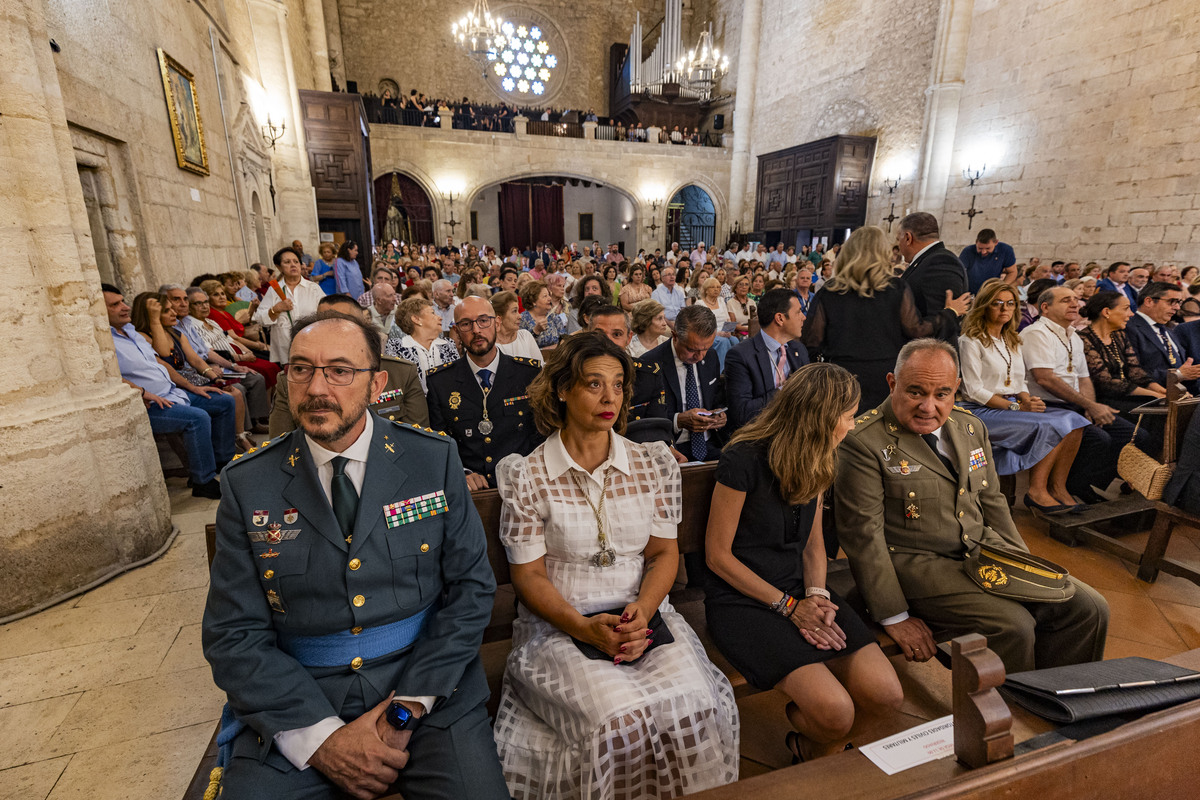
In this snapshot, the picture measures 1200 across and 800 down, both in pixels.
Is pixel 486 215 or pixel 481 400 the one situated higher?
pixel 486 215

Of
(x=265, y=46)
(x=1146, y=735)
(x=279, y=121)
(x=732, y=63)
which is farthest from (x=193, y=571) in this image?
(x=732, y=63)

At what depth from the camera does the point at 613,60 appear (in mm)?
20297

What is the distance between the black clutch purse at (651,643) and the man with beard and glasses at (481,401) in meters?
1.04

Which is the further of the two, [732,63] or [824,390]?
[732,63]

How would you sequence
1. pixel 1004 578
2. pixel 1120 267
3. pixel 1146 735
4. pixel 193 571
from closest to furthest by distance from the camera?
pixel 1146 735 → pixel 1004 578 → pixel 193 571 → pixel 1120 267

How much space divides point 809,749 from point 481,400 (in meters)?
1.82

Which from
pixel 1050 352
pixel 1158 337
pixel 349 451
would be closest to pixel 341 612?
pixel 349 451

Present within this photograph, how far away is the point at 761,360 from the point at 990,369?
5.29 ft

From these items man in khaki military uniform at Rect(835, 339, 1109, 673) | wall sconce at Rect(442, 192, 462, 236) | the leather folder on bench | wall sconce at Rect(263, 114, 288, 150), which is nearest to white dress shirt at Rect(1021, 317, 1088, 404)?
man in khaki military uniform at Rect(835, 339, 1109, 673)

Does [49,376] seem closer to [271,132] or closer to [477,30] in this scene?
[271,132]

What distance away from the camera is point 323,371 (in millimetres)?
1313

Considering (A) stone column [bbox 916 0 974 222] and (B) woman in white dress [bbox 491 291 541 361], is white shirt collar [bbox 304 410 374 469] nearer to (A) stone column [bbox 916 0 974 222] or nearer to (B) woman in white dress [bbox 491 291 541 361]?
(B) woman in white dress [bbox 491 291 541 361]

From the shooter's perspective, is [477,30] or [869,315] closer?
[869,315]

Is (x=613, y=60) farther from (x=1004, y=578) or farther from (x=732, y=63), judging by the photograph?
(x=1004, y=578)
